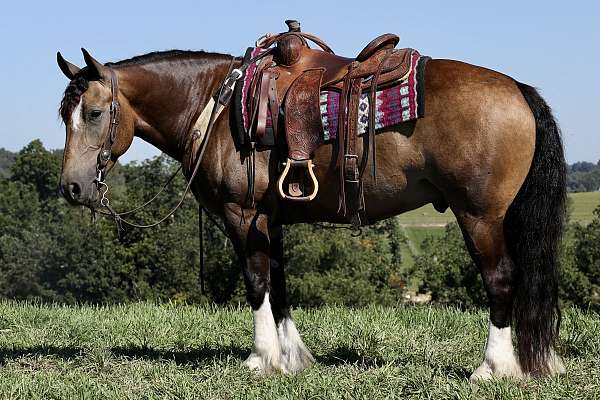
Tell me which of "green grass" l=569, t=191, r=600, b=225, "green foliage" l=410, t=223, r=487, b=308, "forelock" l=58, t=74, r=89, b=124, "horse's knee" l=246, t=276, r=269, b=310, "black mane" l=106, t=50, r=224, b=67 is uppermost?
"black mane" l=106, t=50, r=224, b=67

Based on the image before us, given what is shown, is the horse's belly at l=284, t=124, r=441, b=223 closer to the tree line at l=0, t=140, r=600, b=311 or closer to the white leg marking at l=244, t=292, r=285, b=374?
the white leg marking at l=244, t=292, r=285, b=374

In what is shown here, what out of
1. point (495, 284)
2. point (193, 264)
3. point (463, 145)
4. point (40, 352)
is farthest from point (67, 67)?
point (193, 264)

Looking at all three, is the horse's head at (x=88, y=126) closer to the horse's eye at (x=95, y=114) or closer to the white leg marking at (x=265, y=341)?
the horse's eye at (x=95, y=114)

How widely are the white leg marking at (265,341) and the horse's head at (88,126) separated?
147cm

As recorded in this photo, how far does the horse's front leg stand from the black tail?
67.8 inches

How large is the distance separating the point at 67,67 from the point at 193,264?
40.4 metres

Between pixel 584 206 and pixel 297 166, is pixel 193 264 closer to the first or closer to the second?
pixel 297 166

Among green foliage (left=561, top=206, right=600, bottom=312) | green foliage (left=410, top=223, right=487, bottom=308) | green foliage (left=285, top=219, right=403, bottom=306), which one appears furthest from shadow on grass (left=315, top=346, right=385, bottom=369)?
green foliage (left=561, top=206, right=600, bottom=312)

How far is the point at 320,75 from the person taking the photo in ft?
17.3

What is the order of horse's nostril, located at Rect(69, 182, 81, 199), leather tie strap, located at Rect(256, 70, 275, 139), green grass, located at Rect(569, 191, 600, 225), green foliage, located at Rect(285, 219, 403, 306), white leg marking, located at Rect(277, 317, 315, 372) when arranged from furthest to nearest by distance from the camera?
green grass, located at Rect(569, 191, 600, 225) → green foliage, located at Rect(285, 219, 403, 306) → white leg marking, located at Rect(277, 317, 315, 372) → horse's nostril, located at Rect(69, 182, 81, 199) → leather tie strap, located at Rect(256, 70, 275, 139)

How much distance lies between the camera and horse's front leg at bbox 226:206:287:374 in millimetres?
5387

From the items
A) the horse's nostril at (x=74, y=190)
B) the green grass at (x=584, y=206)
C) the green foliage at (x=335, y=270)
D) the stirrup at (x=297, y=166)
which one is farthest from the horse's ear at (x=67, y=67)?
the green grass at (x=584, y=206)

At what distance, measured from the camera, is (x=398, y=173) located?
16.5 feet

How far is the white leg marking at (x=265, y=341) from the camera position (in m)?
5.38
